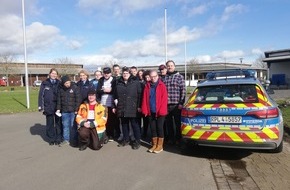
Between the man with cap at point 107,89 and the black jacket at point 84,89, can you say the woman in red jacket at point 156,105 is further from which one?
the black jacket at point 84,89

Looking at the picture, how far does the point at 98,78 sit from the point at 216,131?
388cm

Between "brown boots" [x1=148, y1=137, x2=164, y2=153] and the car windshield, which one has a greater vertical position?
the car windshield

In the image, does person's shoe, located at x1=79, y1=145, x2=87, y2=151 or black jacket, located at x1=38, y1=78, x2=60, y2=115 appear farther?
black jacket, located at x1=38, y1=78, x2=60, y2=115

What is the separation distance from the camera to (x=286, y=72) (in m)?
46.6

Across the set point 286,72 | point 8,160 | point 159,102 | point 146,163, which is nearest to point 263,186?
point 146,163

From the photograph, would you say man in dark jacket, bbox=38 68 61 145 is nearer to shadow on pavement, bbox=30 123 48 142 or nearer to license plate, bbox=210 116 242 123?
shadow on pavement, bbox=30 123 48 142

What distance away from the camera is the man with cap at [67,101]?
799cm

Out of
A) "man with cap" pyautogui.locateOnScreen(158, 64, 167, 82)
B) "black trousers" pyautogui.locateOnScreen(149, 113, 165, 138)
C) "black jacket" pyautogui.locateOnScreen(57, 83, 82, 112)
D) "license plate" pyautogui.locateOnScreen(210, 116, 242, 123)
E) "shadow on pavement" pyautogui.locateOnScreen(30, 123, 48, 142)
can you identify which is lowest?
"shadow on pavement" pyautogui.locateOnScreen(30, 123, 48, 142)

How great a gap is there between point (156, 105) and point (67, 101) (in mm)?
2310

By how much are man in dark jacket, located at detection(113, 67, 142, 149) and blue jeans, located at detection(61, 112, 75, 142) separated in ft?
Result: 4.03

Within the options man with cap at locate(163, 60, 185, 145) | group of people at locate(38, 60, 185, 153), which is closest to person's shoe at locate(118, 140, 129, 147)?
group of people at locate(38, 60, 185, 153)

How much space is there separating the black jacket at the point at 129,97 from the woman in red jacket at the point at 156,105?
0.37 meters

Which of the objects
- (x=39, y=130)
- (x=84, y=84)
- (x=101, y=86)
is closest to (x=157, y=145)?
(x=101, y=86)

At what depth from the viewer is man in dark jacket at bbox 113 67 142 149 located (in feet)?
24.9
